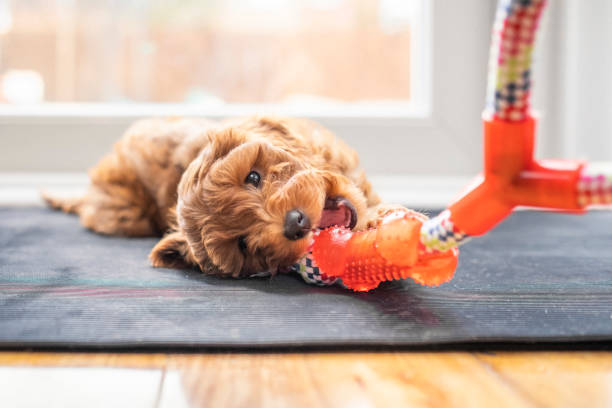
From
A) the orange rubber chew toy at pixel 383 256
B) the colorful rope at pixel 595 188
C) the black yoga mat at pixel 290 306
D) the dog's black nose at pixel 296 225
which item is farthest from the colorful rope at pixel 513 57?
the dog's black nose at pixel 296 225

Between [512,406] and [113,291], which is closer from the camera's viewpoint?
[512,406]

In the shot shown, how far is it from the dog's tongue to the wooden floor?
54cm

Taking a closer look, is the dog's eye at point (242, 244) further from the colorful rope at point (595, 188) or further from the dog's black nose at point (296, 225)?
the colorful rope at point (595, 188)

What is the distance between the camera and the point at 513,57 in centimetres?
93

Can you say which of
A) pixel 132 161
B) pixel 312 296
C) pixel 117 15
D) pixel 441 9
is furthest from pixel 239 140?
pixel 117 15

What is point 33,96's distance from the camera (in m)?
3.53

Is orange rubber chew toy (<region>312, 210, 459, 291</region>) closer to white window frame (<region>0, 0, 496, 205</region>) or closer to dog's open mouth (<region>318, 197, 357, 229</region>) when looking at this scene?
dog's open mouth (<region>318, 197, 357, 229</region>)

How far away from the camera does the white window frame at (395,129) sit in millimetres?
3273

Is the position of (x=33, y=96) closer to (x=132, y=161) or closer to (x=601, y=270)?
(x=132, y=161)

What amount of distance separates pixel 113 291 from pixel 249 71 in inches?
89.2

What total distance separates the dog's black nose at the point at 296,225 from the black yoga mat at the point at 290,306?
5.6 inches

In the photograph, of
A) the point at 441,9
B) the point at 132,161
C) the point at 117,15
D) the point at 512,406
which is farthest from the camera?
the point at 117,15

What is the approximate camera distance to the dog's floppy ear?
1.76 m

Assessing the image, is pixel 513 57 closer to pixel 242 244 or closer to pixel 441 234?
pixel 441 234
